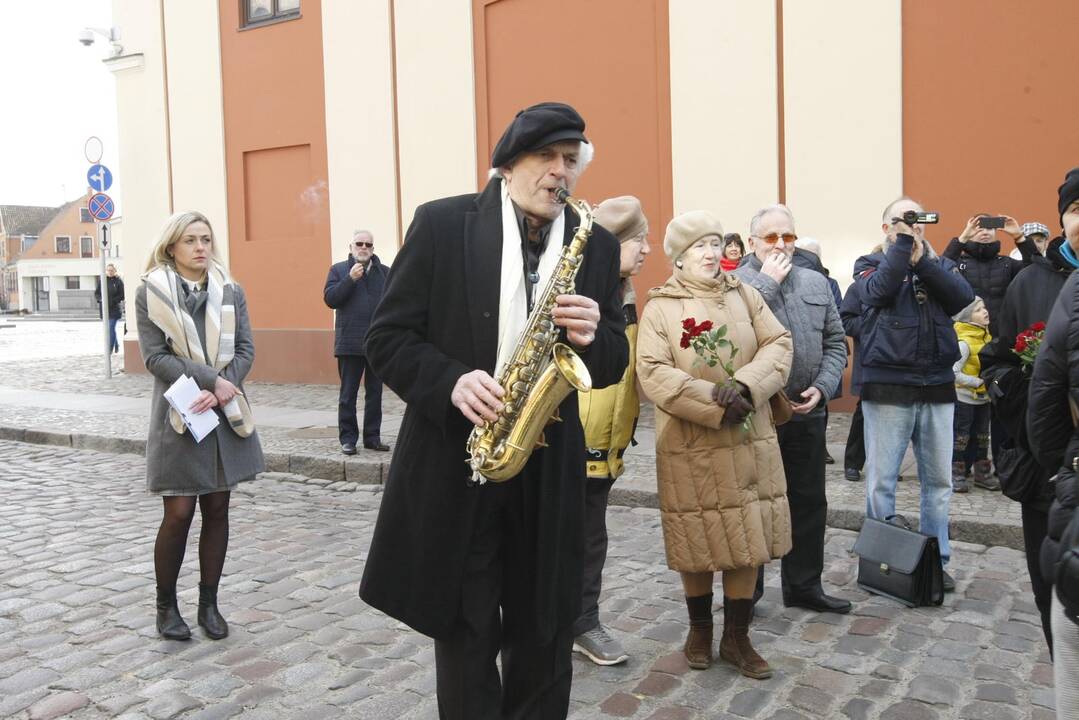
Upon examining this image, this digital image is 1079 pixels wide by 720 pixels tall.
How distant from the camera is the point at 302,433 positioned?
10695mm

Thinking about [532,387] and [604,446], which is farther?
[604,446]

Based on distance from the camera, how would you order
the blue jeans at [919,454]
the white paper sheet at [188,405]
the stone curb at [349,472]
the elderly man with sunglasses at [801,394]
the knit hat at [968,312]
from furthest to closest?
the knit hat at [968,312] < the stone curb at [349,472] < the blue jeans at [919,454] < the elderly man with sunglasses at [801,394] < the white paper sheet at [188,405]

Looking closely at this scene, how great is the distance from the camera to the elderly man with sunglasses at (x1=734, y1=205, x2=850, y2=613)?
498cm

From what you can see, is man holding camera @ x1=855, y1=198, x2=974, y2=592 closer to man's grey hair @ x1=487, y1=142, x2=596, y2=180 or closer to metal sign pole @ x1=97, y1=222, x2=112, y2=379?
man's grey hair @ x1=487, y1=142, x2=596, y2=180

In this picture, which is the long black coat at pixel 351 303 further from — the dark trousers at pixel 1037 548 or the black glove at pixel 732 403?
the dark trousers at pixel 1037 548

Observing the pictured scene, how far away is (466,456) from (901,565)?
3179 millimetres

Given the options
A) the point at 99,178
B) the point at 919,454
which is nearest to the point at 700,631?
the point at 919,454

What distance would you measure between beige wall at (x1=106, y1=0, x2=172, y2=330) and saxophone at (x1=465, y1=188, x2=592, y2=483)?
15492mm

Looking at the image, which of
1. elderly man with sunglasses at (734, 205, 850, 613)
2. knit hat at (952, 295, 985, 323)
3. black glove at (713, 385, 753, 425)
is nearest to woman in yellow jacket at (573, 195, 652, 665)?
black glove at (713, 385, 753, 425)

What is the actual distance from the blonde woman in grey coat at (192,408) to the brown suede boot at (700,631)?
224cm

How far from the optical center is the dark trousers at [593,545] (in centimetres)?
437

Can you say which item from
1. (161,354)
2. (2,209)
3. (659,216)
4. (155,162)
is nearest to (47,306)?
(2,209)

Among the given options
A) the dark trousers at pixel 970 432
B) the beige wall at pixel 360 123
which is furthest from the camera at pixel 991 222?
the beige wall at pixel 360 123

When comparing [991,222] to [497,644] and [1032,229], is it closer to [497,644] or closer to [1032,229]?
[1032,229]
